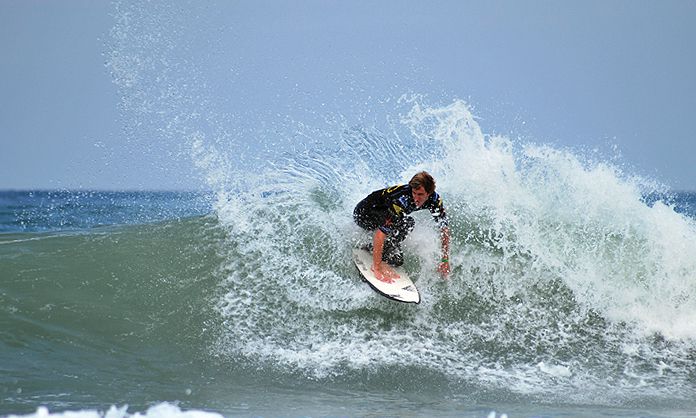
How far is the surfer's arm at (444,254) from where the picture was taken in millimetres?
6871

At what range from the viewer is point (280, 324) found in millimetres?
6699

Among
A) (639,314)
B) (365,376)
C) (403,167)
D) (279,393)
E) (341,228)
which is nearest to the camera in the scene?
(279,393)

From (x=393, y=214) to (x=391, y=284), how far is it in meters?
0.68

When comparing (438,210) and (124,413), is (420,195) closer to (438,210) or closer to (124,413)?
(438,210)

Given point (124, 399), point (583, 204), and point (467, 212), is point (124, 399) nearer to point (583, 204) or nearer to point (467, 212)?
point (467, 212)

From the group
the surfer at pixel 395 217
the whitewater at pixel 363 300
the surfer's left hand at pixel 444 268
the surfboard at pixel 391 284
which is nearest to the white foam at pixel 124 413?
the whitewater at pixel 363 300

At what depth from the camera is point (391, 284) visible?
22.3 ft

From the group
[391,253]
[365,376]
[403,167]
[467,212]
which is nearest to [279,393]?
[365,376]

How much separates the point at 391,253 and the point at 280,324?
4.22 feet

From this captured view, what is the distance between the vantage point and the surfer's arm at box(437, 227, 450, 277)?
Answer: 6.87m

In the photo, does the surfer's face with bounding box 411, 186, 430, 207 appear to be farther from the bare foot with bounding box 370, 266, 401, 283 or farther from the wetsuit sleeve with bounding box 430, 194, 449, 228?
the bare foot with bounding box 370, 266, 401, 283

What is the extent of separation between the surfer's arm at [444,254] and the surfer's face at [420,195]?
539mm

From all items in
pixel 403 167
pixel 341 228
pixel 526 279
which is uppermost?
pixel 403 167

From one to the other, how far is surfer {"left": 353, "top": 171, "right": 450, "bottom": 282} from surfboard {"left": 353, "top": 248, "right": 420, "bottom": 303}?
6cm
